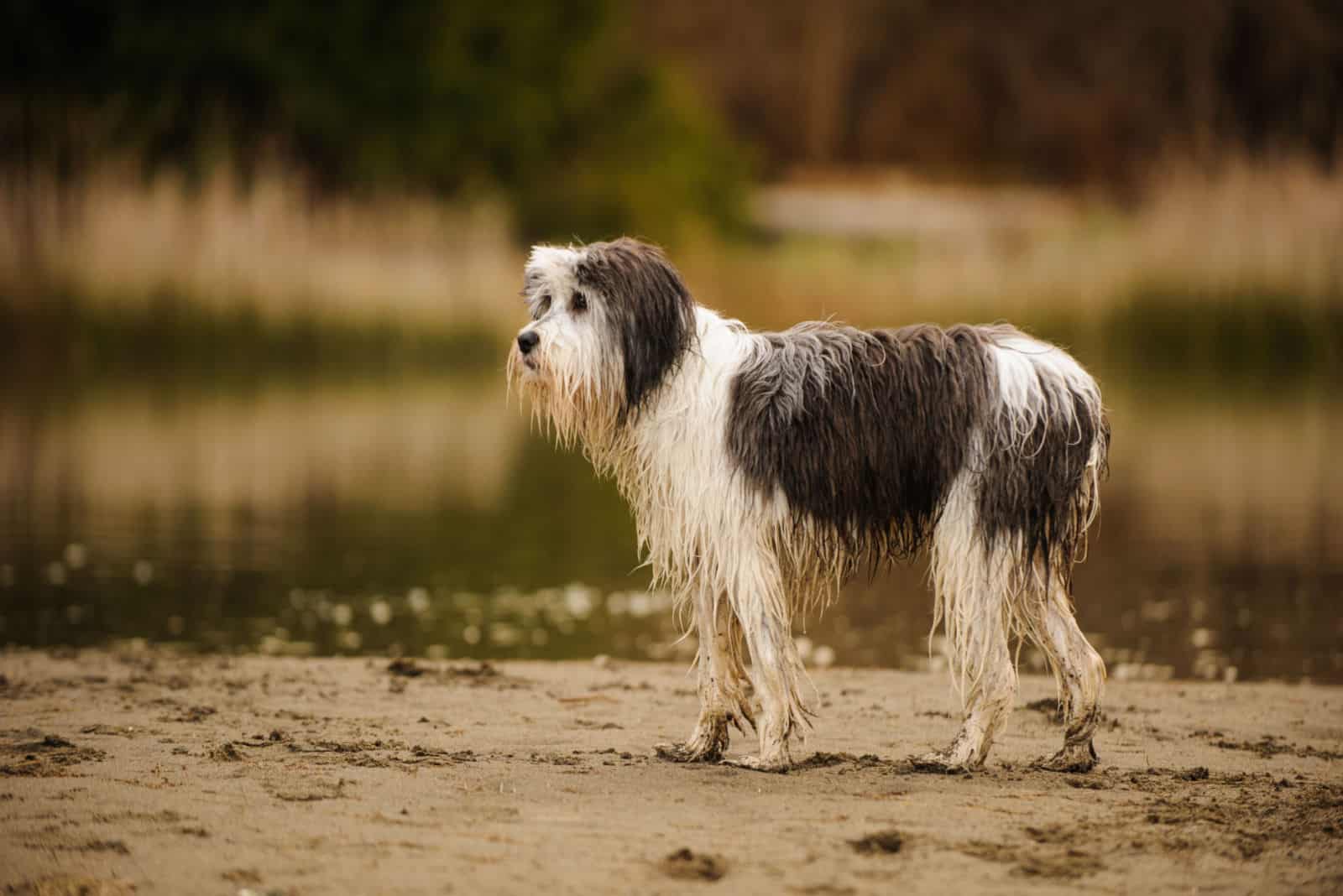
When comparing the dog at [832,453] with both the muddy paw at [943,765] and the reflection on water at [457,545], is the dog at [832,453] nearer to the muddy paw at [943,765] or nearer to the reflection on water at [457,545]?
the muddy paw at [943,765]

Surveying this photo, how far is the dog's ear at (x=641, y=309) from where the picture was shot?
677 centimetres

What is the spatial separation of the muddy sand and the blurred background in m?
1.90

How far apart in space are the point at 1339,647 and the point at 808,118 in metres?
42.3

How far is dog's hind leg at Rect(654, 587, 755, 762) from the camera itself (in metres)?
7.08

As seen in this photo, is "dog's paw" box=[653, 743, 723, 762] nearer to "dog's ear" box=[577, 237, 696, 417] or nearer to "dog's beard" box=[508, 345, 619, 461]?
"dog's beard" box=[508, 345, 619, 461]

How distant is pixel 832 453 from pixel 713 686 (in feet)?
3.51

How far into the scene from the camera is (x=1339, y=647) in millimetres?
10641

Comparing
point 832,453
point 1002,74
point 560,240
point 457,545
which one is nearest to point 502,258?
point 560,240

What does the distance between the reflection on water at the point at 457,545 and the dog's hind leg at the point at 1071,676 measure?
3.22m

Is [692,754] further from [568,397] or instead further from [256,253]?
[256,253]

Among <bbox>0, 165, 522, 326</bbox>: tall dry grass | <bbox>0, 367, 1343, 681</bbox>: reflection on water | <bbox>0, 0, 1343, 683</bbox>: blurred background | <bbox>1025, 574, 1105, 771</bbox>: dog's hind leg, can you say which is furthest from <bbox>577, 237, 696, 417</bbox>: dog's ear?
<bbox>0, 165, 522, 326</bbox>: tall dry grass

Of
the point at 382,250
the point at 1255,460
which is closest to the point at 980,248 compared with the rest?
the point at 382,250

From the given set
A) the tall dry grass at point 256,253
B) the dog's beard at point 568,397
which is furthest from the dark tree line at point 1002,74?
the dog's beard at point 568,397

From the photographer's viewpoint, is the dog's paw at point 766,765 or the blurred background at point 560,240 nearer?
the dog's paw at point 766,765
